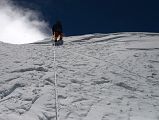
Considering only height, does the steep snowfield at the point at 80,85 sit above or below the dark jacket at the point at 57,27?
below

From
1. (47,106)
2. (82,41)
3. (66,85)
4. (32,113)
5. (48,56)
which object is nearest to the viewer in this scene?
(32,113)

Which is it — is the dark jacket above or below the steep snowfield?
above

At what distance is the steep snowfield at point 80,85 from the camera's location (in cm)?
648

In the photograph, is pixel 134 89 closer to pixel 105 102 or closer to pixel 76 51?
pixel 105 102

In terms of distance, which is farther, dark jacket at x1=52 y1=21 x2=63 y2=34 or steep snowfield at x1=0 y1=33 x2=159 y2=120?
dark jacket at x1=52 y1=21 x2=63 y2=34

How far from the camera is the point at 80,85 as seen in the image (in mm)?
8438

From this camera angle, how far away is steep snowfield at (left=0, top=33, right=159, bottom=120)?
6477 millimetres

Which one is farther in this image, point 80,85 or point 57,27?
point 57,27

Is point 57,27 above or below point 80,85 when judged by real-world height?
above

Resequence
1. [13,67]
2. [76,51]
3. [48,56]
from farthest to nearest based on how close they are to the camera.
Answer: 1. [76,51]
2. [48,56]
3. [13,67]

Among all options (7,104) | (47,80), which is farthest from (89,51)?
(7,104)

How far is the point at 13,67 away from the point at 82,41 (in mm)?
9832

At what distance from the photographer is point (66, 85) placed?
8344 millimetres

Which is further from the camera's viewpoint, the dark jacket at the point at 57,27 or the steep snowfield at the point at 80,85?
the dark jacket at the point at 57,27
